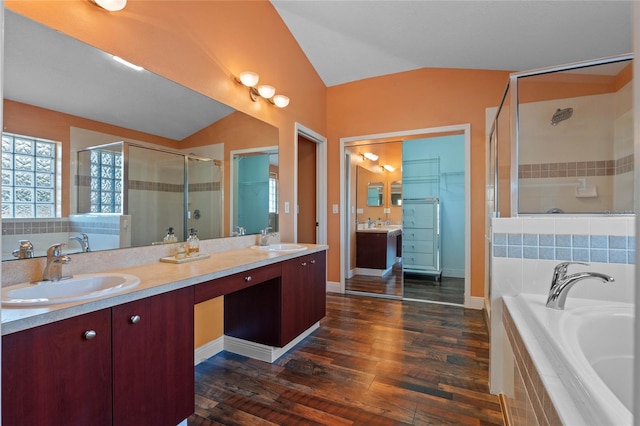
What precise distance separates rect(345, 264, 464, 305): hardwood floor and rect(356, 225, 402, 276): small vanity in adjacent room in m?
0.12

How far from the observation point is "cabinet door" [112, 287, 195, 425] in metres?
1.25

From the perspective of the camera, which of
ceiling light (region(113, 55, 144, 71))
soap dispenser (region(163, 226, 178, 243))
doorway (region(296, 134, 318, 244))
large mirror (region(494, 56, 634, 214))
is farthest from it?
doorway (region(296, 134, 318, 244))

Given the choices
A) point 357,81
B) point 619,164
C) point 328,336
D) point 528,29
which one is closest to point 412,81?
point 357,81

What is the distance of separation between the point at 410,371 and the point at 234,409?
1.12m

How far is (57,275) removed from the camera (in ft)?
4.57

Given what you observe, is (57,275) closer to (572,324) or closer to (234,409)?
(234,409)

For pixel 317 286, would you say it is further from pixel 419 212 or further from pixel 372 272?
pixel 419 212

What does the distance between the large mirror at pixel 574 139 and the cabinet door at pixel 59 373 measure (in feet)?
7.38

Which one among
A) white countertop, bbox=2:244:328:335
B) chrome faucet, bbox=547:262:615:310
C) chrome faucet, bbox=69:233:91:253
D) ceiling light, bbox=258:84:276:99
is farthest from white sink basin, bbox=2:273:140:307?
chrome faucet, bbox=547:262:615:310

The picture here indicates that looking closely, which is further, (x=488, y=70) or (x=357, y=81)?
(x=357, y=81)

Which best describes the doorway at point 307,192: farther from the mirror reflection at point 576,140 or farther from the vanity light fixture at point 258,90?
the mirror reflection at point 576,140

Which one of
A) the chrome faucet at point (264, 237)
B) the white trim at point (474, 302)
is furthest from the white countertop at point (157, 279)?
the white trim at point (474, 302)

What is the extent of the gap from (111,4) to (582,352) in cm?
257

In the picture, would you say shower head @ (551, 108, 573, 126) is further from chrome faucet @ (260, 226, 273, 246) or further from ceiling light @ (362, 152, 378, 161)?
chrome faucet @ (260, 226, 273, 246)
